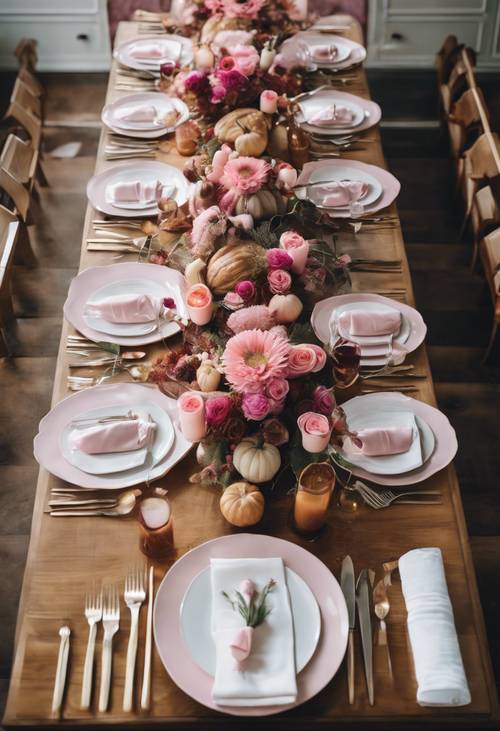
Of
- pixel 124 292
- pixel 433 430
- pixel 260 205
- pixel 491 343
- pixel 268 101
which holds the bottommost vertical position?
pixel 491 343

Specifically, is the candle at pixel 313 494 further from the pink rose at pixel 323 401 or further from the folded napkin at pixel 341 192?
the folded napkin at pixel 341 192

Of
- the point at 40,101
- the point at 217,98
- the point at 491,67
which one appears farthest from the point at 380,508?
the point at 491,67

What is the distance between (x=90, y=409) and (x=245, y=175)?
81cm

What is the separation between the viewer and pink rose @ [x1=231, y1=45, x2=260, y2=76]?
2.79m

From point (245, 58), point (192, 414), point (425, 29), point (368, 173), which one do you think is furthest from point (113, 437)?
point (425, 29)

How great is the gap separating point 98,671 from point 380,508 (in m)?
0.69

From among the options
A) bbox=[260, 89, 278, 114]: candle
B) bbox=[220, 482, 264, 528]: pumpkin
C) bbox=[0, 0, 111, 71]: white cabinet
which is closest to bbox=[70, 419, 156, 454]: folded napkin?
bbox=[220, 482, 264, 528]: pumpkin

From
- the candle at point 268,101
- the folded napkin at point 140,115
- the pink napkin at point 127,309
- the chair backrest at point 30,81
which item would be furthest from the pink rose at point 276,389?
the chair backrest at point 30,81

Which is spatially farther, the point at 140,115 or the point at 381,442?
the point at 140,115

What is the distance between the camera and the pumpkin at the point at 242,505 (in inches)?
66.2

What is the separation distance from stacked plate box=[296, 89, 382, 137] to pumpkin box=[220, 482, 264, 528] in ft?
5.49

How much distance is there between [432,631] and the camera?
5.02ft

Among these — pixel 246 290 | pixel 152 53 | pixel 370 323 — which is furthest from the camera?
pixel 152 53

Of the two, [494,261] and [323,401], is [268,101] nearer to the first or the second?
[494,261]
